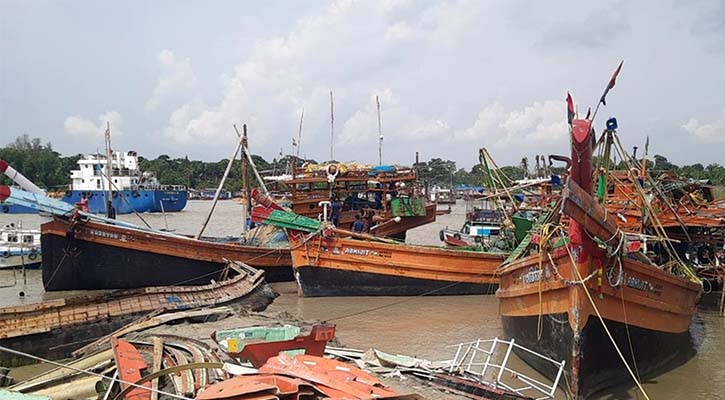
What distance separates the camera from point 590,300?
310 inches

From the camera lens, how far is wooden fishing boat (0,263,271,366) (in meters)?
9.82

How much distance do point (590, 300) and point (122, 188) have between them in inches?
1883

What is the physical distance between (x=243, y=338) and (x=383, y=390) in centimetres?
389

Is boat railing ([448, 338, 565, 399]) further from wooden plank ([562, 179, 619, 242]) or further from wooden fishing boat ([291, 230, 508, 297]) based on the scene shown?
wooden fishing boat ([291, 230, 508, 297])

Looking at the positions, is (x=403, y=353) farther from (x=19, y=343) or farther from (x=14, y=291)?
(x=14, y=291)

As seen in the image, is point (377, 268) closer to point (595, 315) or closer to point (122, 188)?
point (595, 315)

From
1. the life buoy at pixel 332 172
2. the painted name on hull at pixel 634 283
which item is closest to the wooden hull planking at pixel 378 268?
the life buoy at pixel 332 172

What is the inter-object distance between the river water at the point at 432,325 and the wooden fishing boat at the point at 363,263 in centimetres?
35

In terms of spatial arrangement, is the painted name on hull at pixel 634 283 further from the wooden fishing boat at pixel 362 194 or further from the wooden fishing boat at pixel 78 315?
the wooden fishing boat at pixel 362 194

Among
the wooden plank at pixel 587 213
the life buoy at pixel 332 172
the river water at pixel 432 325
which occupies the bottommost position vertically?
the river water at pixel 432 325

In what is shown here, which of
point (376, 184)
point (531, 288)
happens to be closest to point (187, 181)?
point (376, 184)

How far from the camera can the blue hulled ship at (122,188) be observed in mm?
45906

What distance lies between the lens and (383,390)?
5539 mm

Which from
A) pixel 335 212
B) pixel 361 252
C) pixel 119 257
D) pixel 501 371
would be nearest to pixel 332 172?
pixel 335 212
